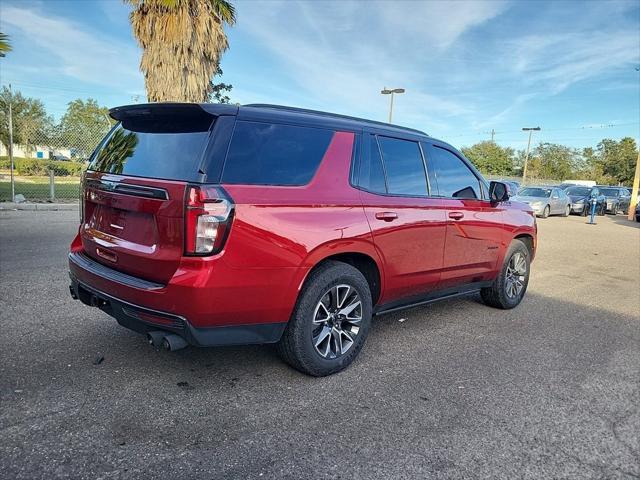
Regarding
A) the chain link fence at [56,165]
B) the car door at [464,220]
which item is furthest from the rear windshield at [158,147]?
the chain link fence at [56,165]

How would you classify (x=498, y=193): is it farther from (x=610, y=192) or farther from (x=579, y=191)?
(x=610, y=192)

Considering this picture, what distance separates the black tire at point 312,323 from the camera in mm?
3275

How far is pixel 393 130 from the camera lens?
165 inches

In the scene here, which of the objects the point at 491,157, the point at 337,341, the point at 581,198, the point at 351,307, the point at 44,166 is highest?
the point at 491,157

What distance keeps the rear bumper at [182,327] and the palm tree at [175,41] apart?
41.1 ft

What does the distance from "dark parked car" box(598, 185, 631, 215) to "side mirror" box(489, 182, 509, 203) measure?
27182 millimetres

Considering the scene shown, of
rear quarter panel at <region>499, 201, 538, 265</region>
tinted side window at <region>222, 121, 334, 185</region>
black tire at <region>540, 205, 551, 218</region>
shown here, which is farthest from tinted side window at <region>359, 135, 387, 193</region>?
black tire at <region>540, 205, 551, 218</region>

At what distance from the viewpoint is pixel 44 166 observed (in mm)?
18844

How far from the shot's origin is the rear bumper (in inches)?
113

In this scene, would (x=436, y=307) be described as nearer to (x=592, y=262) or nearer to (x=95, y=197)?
(x=95, y=197)

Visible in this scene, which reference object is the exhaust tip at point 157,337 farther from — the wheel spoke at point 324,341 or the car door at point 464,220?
the car door at point 464,220

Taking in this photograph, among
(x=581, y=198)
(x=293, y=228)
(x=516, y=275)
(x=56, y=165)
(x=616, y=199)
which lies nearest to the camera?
(x=293, y=228)

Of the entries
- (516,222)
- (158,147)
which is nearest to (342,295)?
(158,147)

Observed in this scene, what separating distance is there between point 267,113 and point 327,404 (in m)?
1.96
